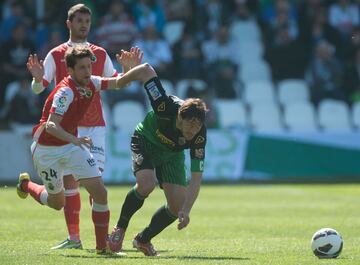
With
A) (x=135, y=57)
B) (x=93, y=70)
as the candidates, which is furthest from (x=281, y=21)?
(x=135, y=57)

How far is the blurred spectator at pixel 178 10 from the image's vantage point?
82.6 ft

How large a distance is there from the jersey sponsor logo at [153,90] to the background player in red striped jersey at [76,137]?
0.31m

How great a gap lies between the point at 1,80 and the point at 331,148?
7.94 m

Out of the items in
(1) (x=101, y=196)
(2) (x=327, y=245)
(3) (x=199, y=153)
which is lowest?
(2) (x=327, y=245)

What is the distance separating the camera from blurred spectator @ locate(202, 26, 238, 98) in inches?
946

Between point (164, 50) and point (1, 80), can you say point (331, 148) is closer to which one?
point (164, 50)

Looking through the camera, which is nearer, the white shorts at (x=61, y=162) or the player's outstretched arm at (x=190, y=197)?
the player's outstretched arm at (x=190, y=197)

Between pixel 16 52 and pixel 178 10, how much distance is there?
4.66m

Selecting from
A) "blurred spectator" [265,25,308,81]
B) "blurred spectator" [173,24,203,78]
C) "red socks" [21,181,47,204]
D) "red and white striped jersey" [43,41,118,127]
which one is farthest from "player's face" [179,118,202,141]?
"blurred spectator" [265,25,308,81]

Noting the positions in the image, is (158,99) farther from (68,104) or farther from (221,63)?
(221,63)

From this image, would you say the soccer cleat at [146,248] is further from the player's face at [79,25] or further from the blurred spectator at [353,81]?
the blurred spectator at [353,81]

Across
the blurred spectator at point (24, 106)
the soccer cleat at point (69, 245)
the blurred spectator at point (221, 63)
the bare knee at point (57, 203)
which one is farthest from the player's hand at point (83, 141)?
the blurred spectator at point (221, 63)

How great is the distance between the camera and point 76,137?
9688 mm

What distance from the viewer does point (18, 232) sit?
12.3 meters
